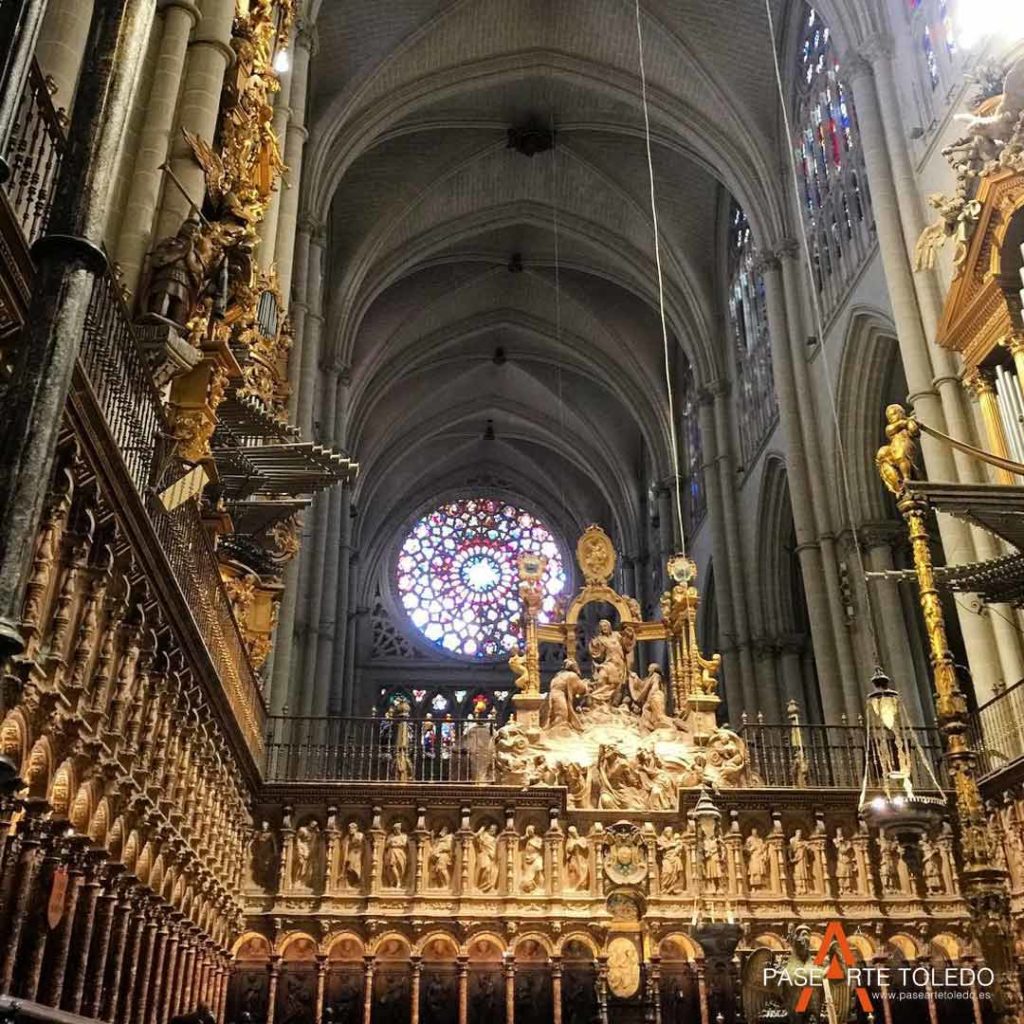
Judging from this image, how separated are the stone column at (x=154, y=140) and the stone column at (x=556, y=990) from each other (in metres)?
8.77

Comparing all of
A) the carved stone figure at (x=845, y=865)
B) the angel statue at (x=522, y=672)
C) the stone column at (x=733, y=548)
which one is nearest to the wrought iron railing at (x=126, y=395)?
the angel statue at (x=522, y=672)

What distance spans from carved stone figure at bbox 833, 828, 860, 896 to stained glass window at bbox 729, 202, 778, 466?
10.2m

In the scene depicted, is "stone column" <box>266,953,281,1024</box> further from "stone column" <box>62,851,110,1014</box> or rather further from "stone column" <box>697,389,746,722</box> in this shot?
"stone column" <box>697,389,746,722</box>

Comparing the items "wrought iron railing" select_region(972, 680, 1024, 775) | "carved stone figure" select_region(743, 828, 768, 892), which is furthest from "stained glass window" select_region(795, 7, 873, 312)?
"carved stone figure" select_region(743, 828, 768, 892)

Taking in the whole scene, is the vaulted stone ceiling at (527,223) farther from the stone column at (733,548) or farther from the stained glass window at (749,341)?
Result: the stone column at (733,548)

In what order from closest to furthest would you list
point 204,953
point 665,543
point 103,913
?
point 103,913 < point 204,953 < point 665,543

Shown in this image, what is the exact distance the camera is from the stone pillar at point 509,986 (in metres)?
12.4

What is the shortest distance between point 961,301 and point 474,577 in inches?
933

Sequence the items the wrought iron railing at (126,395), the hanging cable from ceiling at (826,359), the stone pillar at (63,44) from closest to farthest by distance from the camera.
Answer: the wrought iron railing at (126,395) → the stone pillar at (63,44) → the hanging cable from ceiling at (826,359)

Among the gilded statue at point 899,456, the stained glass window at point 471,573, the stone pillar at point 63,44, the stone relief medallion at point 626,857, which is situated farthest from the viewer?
the stained glass window at point 471,573

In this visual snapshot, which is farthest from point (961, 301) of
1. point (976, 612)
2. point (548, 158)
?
point (548, 158)

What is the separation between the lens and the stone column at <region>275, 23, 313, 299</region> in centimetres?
1628

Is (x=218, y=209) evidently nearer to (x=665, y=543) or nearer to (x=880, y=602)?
(x=880, y=602)

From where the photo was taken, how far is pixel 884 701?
24.6 ft
